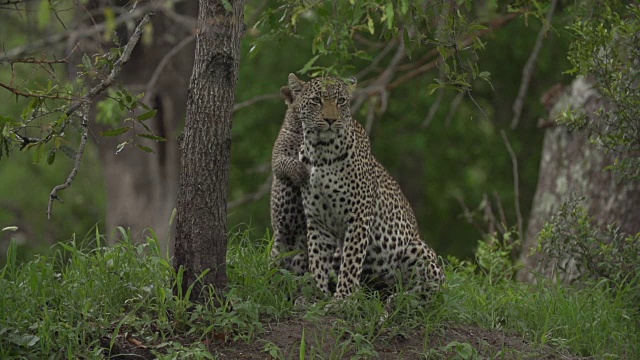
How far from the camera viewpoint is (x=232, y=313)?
22.3 ft

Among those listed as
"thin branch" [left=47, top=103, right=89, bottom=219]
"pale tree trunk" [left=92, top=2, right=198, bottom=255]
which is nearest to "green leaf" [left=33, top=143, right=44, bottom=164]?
"thin branch" [left=47, top=103, right=89, bottom=219]

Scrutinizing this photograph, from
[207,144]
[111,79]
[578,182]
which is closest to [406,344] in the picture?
[207,144]

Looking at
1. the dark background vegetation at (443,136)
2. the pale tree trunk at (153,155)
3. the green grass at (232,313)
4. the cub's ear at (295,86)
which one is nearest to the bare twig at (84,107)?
the green grass at (232,313)

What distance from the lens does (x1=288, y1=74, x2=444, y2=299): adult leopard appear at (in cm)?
783

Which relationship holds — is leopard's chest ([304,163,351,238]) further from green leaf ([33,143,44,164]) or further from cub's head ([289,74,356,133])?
green leaf ([33,143,44,164])

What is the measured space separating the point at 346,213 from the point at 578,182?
4.77 meters

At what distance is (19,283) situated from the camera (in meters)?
7.00

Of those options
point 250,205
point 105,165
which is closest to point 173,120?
point 105,165

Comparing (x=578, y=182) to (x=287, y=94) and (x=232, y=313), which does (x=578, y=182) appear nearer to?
(x=287, y=94)

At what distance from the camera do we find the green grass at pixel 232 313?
6.49 meters

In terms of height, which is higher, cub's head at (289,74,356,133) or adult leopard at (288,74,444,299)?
cub's head at (289,74,356,133)

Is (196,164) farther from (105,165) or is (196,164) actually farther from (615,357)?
(105,165)

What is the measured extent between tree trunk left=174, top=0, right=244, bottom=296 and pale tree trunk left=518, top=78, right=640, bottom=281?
15.2 feet

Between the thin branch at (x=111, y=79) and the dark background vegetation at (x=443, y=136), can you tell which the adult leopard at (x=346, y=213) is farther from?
the dark background vegetation at (x=443, y=136)
